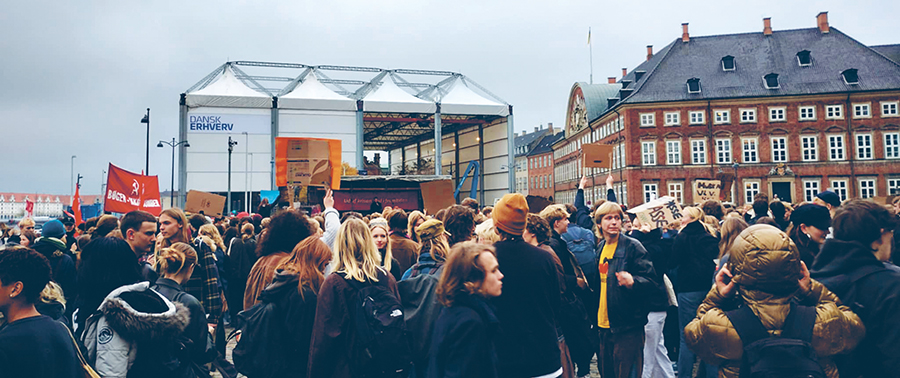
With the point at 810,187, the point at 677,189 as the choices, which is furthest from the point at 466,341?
the point at 810,187

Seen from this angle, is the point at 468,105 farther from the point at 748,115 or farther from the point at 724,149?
the point at 748,115

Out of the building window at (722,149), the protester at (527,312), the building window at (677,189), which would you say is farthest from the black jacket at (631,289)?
the building window at (722,149)

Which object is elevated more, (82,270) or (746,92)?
(746,92)

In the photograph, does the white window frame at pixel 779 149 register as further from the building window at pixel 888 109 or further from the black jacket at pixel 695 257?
the black jacket at pixel 695 257

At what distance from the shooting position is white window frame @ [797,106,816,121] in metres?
44.2

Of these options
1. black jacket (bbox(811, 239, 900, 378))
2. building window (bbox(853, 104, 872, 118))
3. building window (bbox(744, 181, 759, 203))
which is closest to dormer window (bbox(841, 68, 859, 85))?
building window (bbox(853, 104, 872, 118))

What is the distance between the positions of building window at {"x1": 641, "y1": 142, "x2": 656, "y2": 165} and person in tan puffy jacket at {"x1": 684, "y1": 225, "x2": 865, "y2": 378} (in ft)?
149

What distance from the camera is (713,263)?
19.3 ft

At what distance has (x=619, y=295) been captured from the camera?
5117 mm

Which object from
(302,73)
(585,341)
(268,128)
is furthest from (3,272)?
(302,73)

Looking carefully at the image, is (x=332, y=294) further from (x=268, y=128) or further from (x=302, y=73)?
(x=302, y=73)

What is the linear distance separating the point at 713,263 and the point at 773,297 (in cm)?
356

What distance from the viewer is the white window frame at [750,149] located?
1761 inches

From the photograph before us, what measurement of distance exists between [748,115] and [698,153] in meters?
5.16
